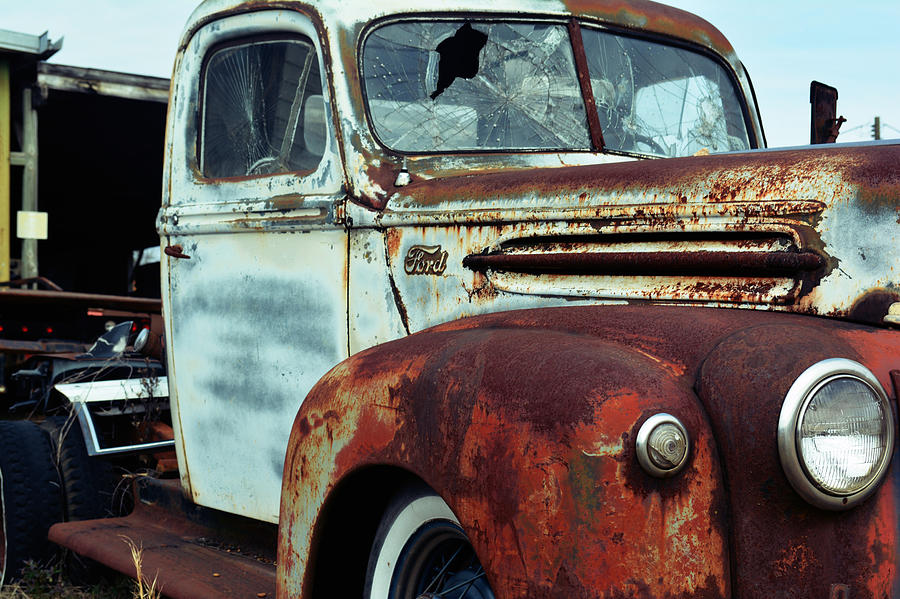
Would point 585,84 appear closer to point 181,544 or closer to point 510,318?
point 510,318

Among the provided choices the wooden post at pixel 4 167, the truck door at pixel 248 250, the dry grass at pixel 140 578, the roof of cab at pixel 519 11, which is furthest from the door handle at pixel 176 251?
the wooden post at pixel 4 167

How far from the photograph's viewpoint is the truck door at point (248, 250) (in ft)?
9.73

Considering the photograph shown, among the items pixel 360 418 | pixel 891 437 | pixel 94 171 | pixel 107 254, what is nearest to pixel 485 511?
pixel 360 418

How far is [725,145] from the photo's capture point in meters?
3.54

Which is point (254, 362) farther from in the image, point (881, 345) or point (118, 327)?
point (118, 327)

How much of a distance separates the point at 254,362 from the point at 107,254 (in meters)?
16.4

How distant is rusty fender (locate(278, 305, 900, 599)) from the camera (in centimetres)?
167

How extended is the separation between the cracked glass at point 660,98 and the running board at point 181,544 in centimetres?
166

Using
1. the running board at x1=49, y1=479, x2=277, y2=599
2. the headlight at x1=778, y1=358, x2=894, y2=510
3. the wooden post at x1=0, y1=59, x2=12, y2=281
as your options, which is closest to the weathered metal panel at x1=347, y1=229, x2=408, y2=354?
the running board at x1=49, y1=479, x2=277, y2=599

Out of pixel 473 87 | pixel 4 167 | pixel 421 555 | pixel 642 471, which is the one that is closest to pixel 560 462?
pixel 642 471

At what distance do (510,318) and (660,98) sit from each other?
4.55 ft

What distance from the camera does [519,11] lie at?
313 centimetres

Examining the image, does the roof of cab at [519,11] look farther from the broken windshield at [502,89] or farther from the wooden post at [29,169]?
the wooden post at [29,169]

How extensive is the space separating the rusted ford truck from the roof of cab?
10mm
